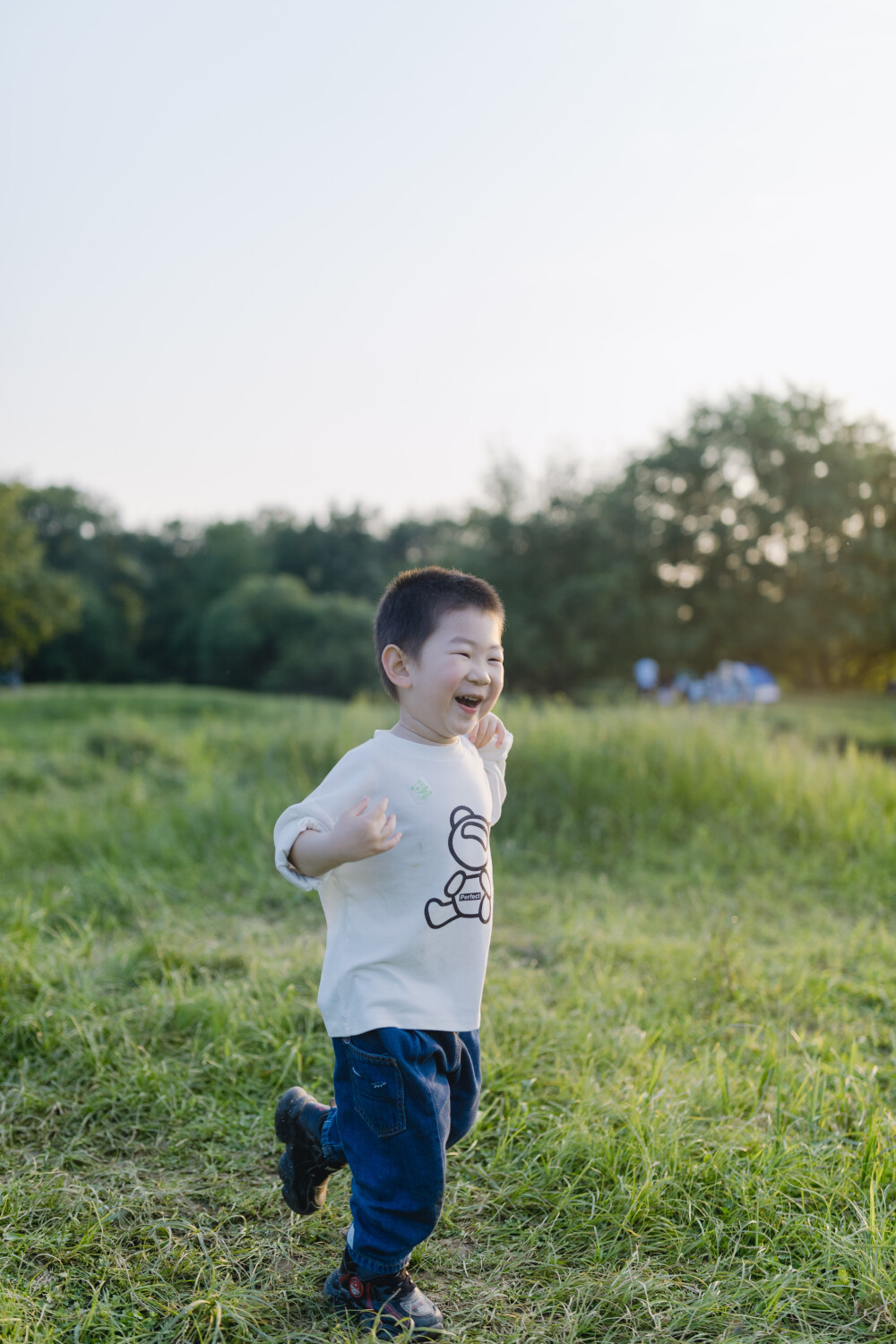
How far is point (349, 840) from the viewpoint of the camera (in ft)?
5.77

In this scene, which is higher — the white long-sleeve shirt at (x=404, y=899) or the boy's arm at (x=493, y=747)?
the boy's arm at (x=493, y=747)

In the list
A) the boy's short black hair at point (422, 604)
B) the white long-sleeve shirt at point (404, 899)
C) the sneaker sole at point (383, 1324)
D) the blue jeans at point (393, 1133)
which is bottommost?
the sneaker sole at point (383, 1324)

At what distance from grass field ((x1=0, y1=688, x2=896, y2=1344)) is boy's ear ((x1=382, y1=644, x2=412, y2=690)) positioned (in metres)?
1.21

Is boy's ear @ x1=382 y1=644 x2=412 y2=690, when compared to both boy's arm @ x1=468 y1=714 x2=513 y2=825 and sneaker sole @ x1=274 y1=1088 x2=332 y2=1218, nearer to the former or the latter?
boy's arm @ x1=468 y1=714 x2=513 y2=825

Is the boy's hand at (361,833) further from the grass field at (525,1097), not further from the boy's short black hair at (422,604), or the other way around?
the grass field at (525,1097)

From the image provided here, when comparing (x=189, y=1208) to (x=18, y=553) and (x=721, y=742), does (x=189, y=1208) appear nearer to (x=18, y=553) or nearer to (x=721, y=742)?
(x=721, y=742)

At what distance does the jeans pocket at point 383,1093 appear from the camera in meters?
1.81

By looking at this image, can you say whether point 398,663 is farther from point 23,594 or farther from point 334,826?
point 23,594

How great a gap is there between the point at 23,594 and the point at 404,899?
29.2m

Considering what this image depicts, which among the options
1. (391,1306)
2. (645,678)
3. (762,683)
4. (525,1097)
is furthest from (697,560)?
(391,1306)

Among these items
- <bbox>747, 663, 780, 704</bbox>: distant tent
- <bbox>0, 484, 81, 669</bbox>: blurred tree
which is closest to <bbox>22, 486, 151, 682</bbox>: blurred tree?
<bbox>0, 484, 81, 669</bbox>: blurred tree

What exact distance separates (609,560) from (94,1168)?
24.7 m

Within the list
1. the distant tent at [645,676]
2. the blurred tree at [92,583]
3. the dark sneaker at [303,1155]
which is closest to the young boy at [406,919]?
the dark sneaker at [303,1155]

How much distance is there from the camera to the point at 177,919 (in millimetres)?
4594
